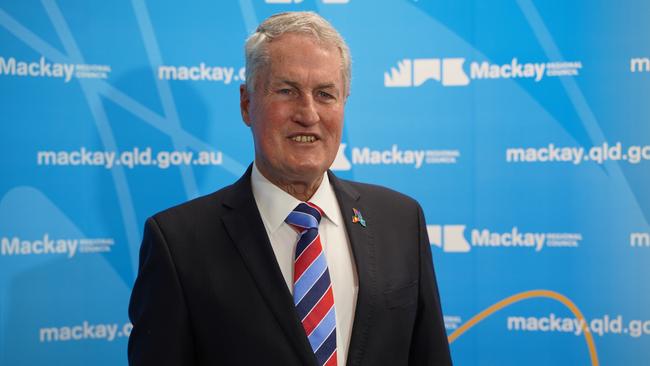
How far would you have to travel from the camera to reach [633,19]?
2854mm

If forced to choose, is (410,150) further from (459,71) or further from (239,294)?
(239,294)

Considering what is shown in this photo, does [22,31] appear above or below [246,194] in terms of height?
above

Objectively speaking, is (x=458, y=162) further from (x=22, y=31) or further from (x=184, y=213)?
(x=22, y=31)

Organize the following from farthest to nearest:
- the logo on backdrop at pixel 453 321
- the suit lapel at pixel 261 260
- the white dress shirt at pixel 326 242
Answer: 1. the logo on backdrop at pixel 453 321
2. the white dress shirt at pixel 326 242
3. the suit lapel at pixel 261 260

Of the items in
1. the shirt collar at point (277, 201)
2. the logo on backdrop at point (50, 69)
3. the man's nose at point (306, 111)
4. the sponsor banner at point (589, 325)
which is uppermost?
the logo on backdrop at point (50, 69)

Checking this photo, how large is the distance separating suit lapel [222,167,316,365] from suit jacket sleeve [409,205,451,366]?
0.40m

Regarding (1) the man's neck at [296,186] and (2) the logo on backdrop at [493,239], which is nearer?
(1) the man's neck at [296,186]

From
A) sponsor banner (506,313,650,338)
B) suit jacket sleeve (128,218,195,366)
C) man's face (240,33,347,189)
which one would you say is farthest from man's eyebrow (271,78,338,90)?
sponsor banner (506,313,650,338)

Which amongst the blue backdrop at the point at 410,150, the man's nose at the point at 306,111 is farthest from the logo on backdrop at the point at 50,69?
the man's nose at the point at 306,111

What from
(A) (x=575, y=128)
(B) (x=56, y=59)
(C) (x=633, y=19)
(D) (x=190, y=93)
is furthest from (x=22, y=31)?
(C) (x=633, y=19)

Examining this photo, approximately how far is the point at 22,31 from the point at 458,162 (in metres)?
2.00

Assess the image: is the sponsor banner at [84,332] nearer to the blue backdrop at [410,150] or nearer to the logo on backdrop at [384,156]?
the blue backdrop at [410,150]

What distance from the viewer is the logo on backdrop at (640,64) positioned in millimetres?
2842

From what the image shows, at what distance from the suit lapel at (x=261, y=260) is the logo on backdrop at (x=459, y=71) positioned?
4.68 feet
